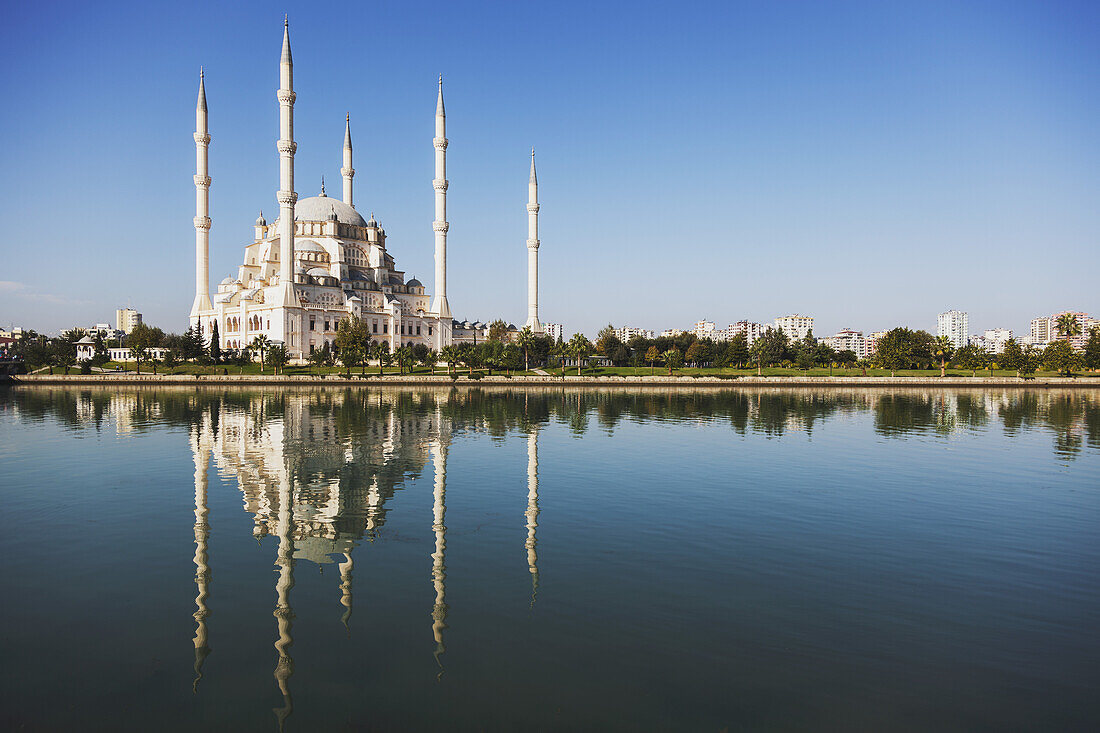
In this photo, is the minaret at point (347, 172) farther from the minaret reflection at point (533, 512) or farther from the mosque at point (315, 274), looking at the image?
the minaret reflection at point (533, 512)

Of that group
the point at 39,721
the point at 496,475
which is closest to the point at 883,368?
the point at 496,475

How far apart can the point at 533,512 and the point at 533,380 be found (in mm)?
59495

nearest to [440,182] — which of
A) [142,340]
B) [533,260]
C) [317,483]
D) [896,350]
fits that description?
[533,260]

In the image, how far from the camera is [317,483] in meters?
18.3

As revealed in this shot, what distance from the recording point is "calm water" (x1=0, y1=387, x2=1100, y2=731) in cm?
718

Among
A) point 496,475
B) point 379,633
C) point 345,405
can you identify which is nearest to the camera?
point 379,633

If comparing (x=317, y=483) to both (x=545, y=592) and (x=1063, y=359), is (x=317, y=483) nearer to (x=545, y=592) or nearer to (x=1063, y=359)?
(x=545, y=592)

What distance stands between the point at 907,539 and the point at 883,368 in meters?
97.9

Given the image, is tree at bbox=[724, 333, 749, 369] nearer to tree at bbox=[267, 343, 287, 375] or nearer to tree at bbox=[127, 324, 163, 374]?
tree at bbox=[267, 343, 287, 375]

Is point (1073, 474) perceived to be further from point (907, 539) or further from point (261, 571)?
point (261, 571)

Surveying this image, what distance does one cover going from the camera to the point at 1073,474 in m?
21.1

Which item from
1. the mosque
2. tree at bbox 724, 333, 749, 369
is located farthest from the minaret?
tree at bbox 724, 333, 749, 369

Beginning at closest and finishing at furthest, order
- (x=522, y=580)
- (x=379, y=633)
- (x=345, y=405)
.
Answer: (x=379, y=633) < (x=522, y=580) < (x=345, y=405)

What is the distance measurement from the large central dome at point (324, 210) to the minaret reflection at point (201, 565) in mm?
87506
